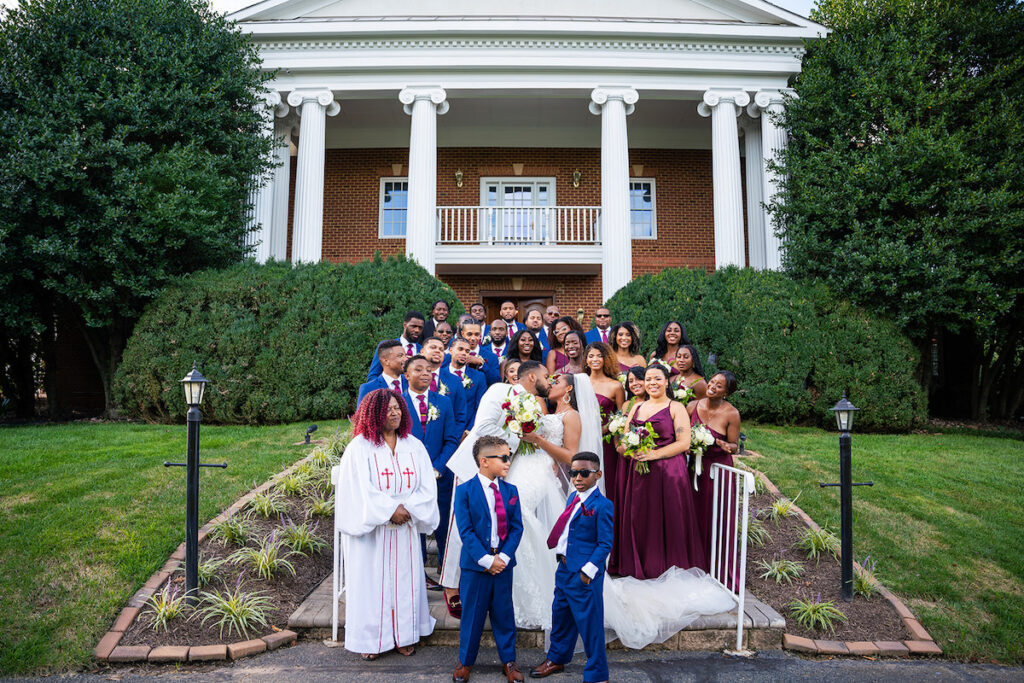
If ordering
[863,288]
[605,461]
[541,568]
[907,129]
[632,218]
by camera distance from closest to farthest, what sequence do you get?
[541,568] → [605,461] → [863,288] → [907,129] → [632,218]

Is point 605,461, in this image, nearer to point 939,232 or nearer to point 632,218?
point 939,232

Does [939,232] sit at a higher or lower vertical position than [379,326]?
higher

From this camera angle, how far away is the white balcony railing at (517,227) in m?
16.8

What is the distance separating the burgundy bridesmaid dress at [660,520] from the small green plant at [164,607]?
3.43 m

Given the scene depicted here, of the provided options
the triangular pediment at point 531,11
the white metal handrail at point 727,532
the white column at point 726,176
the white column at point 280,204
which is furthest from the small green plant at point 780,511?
the white column at point 280,204

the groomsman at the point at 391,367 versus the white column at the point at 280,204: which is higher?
the white column at the point at 280,204

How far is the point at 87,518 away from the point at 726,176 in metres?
13.5

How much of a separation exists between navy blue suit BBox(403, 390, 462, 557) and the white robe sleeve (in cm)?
99

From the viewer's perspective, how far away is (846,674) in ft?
14.8

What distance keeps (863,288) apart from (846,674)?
8.62 m

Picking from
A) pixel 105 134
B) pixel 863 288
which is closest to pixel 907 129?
pixel 863 288

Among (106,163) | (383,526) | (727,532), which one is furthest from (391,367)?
(106,163)

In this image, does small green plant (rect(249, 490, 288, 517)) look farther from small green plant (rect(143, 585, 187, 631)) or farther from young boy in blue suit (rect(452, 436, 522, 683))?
young boy in blue suit (rect(452, 436, 522, 683))

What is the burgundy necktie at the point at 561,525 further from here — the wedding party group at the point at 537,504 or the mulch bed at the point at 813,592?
the mulch bed at the point at 813,592
